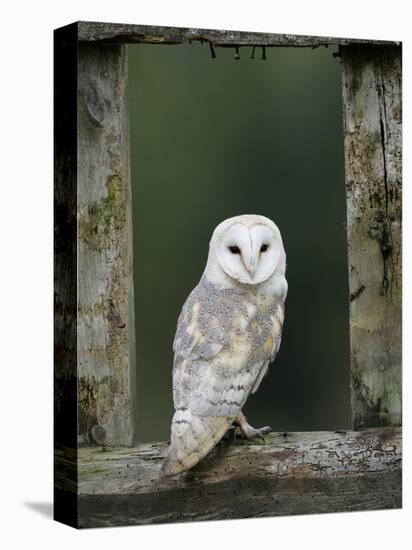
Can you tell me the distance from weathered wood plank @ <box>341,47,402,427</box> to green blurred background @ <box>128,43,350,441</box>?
0.22 ft

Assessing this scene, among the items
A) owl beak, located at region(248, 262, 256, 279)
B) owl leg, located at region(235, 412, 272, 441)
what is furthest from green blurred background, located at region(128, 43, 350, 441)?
owl beak, located at region(248, 262, 256, 279)

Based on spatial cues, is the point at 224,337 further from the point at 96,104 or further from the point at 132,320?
the point at 96,104

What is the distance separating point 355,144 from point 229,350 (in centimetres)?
125

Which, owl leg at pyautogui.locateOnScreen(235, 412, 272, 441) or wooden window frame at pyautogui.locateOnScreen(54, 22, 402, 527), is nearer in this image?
wooden window frame at pyautogui.locateOnScreen(54, 22, 402, 527)

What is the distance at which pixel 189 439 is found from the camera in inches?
254

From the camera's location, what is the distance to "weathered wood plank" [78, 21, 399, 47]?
6340mm

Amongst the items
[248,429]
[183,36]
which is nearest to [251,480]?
[248,429]

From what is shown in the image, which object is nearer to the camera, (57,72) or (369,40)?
(57,72)

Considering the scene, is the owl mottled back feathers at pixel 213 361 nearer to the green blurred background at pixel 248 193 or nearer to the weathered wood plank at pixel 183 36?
the green blurred background at pixel 248 193

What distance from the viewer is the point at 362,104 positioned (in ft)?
22.7

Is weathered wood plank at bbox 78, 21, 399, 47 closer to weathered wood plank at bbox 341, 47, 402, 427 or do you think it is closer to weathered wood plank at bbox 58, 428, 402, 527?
weathered wood plank at bbox 341, 47, 402, 427

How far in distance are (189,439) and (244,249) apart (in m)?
0.93

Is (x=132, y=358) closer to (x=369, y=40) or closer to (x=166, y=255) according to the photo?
(x=166, y=255)

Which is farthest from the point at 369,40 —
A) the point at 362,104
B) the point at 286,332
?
the point at 286,332
